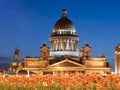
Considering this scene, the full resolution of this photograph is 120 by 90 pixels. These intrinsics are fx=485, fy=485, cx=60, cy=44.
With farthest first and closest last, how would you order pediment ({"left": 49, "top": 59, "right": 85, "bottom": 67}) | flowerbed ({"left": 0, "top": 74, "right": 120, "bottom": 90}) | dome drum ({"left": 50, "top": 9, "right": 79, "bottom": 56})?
dome drum ({"left": 50, "top": 9, "right": 79, "bottom": 56}), pediment ({"left": 49, "top": 59, "right": 85, "bottom": 67}), flowerbed ({"left": 0, "top": 74, "right": 120, "bottom": 90})

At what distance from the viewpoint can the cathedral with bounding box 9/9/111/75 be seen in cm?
13025

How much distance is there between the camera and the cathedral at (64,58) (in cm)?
13025

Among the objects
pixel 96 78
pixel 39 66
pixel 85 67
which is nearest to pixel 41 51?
pixel 39 66

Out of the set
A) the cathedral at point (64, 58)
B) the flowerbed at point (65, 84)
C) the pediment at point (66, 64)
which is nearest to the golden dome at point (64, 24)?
the cathedral at point (64, 58)

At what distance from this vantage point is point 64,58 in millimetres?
131125

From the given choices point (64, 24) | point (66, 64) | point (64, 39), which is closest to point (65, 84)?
point (66, 64)

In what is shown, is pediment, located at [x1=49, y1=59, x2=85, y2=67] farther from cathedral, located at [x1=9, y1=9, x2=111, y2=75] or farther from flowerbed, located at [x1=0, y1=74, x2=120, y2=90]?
flowerbed, located at [x1=0, y1=74, x2=120, y2=90]

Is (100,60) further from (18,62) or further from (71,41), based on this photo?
(18,62)

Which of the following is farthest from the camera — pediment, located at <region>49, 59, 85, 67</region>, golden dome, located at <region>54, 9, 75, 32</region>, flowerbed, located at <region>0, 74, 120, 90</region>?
golden dome, located at <region>54, 9, 75, 32</region>

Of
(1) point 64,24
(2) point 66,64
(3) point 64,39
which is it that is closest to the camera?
(2) point 66,64

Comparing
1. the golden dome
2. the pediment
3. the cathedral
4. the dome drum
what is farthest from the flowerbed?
the golden dome

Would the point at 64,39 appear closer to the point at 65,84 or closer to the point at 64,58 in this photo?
the point at 64,58

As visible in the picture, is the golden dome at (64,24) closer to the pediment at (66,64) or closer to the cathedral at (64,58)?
the cathedral at (64,58)

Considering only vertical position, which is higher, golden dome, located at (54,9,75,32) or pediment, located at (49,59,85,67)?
golden dome, located at (54,9,75,32)
